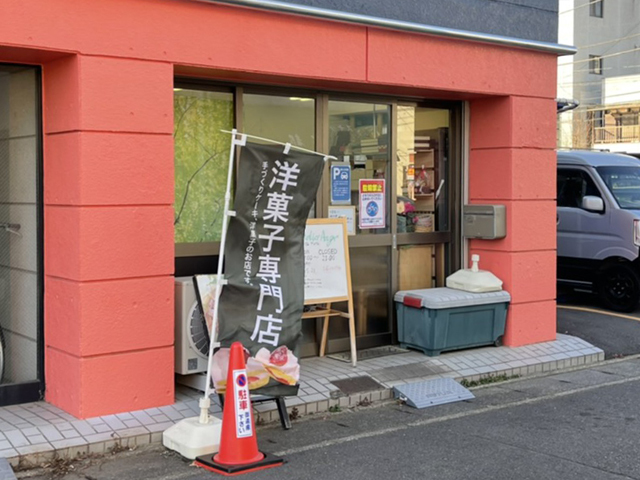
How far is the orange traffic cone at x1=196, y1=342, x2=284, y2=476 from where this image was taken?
221 inches

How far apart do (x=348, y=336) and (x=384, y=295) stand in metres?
0.68

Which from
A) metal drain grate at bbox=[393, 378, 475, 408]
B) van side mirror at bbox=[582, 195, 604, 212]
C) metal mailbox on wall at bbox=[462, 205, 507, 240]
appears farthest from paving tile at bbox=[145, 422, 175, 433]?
van side mirror at bbox=[582, 195, 604, 212]

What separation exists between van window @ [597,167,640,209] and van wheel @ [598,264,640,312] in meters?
0.97

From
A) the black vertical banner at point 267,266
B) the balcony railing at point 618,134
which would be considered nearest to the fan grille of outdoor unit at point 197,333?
the black vertical banner at point 267,266

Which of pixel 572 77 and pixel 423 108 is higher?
pixel 572 77

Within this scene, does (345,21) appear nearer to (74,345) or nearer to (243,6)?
(243,6)

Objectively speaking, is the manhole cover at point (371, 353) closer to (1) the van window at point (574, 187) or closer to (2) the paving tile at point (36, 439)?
(2) the paving tile at point (36, 439)

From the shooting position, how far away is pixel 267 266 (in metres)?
6.40

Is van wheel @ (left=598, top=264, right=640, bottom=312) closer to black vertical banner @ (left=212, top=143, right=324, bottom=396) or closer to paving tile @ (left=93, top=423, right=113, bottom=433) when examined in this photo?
black vertical banner @ (left=212, top=143, right=324, bottom=396)

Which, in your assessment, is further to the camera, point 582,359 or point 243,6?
point 582,359

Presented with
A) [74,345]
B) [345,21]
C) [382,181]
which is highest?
[345,21]

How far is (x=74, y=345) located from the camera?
6.42m

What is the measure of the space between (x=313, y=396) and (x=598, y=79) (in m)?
34.8

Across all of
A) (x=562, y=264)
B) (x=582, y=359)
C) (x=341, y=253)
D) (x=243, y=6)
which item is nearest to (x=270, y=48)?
(x=243, y=6)
